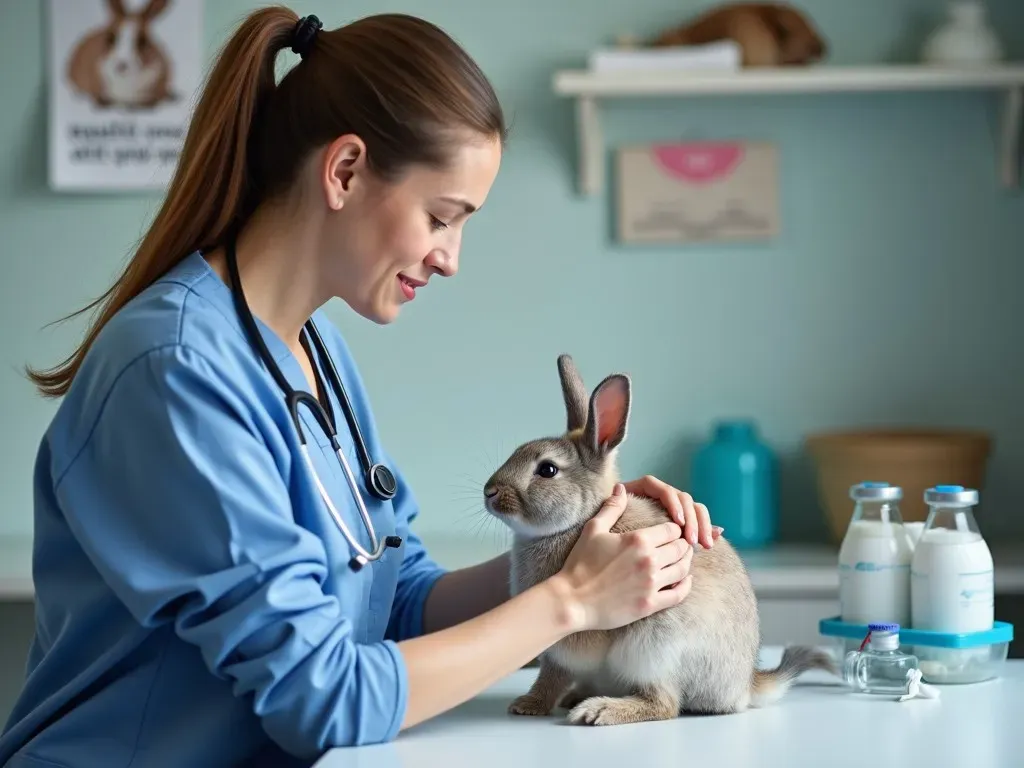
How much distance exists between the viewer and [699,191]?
2984 millimetres

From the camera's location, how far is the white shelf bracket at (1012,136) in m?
2.81

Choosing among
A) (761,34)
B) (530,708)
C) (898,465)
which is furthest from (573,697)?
(761,34)

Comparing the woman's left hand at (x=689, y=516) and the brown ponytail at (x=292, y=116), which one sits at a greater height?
the brown ponytail at (x=292, y=116)

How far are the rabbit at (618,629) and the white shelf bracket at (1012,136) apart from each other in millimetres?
1792

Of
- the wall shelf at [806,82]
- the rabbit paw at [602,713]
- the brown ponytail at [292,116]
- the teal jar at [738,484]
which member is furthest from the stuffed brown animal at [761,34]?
the rabbit paw at [602,713]

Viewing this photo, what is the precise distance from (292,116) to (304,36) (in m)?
0.11

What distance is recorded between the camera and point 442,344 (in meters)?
3.08

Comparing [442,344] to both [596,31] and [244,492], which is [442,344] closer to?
[596,31]

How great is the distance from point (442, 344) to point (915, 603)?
1746 millimetres

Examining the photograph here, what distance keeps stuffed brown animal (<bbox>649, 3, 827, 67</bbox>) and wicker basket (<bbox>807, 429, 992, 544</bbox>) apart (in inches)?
34.8

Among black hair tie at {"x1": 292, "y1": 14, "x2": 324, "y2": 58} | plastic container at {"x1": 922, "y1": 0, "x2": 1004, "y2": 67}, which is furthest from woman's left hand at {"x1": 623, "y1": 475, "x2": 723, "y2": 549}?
plastic container at {"x1": 922, "y1": 0, "x2": 1004, "y2": 67}

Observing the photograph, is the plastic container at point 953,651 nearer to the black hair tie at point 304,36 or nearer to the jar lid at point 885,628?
the jar lid at point 885,628

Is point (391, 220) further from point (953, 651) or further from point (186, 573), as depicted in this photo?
point (953, 651)

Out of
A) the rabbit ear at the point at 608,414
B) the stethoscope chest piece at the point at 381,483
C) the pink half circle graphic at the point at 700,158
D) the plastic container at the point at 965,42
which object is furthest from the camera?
the pink half circle graphic at the point at 700,158
